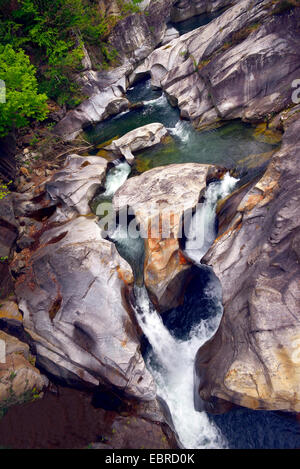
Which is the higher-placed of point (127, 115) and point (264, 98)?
point (127, 115)

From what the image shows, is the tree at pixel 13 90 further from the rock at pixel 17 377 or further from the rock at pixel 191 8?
the rock at pixel 191 8

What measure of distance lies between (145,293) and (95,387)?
414cm

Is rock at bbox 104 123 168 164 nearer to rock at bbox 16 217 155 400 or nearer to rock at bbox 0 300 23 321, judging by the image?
rock at bbox 16 217 155 400

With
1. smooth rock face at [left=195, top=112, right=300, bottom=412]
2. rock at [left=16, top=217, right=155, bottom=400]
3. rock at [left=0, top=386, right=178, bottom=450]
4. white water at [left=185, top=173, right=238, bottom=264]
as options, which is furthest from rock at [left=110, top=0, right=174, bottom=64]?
rock at [left=0, top=386, right=178, bottom=450]

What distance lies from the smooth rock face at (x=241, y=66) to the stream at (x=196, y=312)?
59.3 inches

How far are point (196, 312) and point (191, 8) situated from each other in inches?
1537

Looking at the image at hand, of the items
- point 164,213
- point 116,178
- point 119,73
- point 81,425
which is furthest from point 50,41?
point 81,425

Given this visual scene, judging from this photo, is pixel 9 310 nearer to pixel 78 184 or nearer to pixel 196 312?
pixel 196 312

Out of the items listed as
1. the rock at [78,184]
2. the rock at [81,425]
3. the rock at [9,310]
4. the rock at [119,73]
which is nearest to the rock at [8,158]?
the rock at [78,184]

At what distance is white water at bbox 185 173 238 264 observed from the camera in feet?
39.0

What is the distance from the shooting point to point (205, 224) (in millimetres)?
12492
